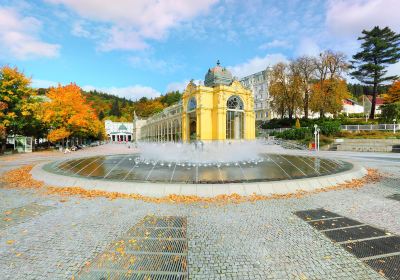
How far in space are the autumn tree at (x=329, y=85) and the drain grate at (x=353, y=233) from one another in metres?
41.4

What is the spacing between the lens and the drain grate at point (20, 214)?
20.2 ft

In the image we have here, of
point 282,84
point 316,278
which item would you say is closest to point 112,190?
point 316,278

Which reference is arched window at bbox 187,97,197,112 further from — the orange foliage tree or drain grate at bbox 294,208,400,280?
drain grate at bbox 294,208,400,280

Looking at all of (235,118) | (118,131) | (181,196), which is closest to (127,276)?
(181,196)

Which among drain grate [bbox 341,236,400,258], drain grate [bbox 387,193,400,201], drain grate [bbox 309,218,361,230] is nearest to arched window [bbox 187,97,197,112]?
drain grate [bbox 387,193,400,201]

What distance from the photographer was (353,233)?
541cm

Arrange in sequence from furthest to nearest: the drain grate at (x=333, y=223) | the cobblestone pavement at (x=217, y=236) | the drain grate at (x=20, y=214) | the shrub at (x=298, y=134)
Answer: the shrub at (x=298, y=134) → the drain grate at (x=20, y=214) → the drain grate at (x=333, y=223) → the cobblestone pavement at (x=217, y=236)

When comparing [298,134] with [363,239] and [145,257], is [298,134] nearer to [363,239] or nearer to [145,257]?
[363,239]

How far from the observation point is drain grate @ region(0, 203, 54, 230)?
6.16m

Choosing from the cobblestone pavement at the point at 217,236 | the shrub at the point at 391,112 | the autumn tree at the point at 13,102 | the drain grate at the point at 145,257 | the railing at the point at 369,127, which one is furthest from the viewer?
the shrub at the point at 391,112

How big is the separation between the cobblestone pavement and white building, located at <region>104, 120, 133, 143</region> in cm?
11478

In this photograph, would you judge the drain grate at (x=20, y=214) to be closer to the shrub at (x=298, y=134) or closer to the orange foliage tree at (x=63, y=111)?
the orange foliage tree at (x=63, y=111)

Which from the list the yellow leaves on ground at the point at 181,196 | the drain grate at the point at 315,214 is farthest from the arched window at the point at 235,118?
the drain grate at the point at 315,214

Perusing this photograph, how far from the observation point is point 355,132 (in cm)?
3784
